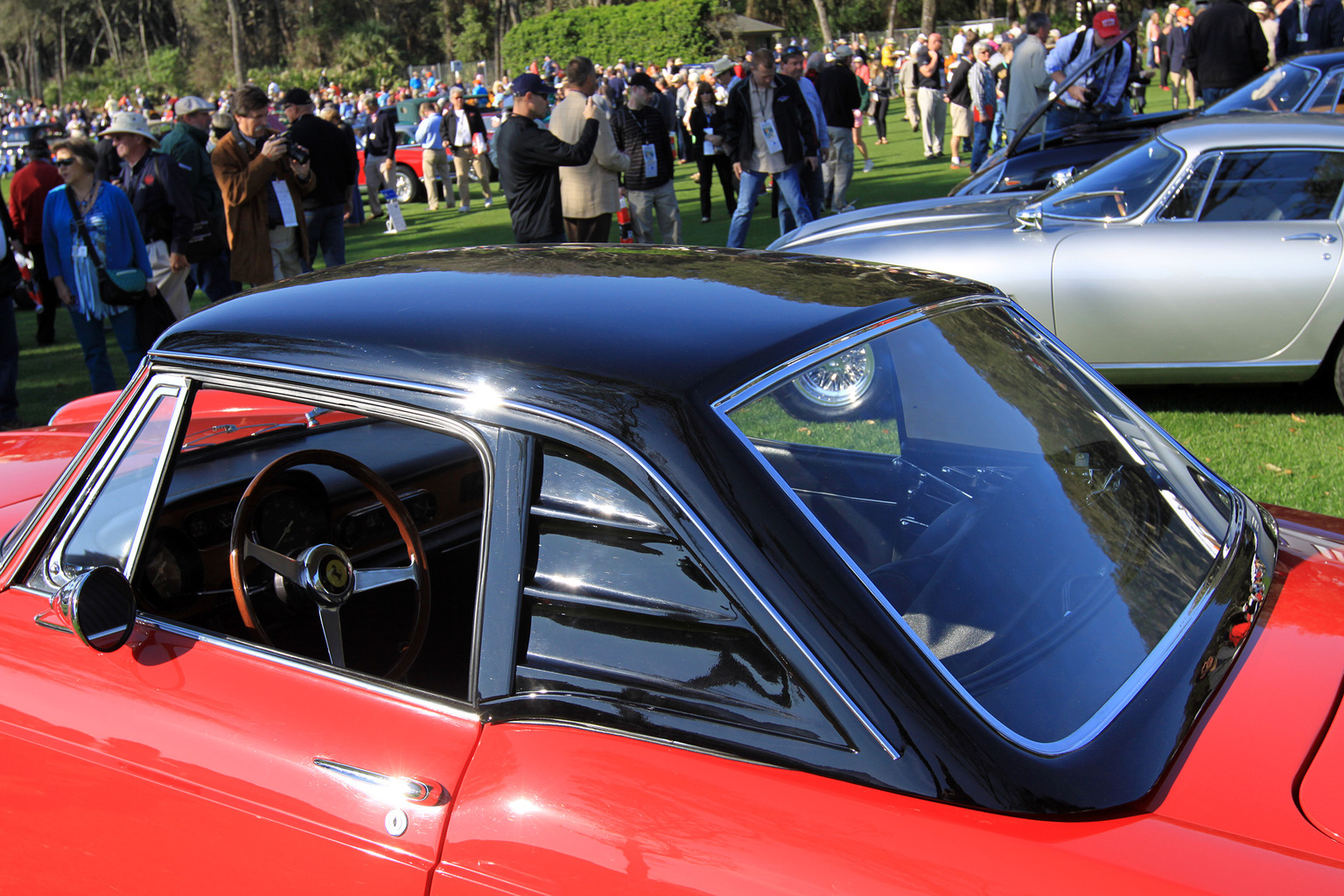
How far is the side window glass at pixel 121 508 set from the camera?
80.9 inches

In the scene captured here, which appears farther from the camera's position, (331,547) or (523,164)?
Result: (523,164)

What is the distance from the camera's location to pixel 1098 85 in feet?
34.9

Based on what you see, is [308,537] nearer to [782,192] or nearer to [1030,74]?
[782,192]

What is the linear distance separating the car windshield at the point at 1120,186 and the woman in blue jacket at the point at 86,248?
5.76 m

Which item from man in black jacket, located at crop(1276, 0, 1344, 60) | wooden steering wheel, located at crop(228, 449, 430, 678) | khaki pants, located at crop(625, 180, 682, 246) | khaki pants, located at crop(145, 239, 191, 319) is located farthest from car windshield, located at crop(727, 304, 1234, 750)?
man in black jacket, located at crop(1276, 0, 1344, 60)

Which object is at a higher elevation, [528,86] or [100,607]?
[528,86]

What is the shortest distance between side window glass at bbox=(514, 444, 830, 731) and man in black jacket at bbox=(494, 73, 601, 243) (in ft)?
20.8

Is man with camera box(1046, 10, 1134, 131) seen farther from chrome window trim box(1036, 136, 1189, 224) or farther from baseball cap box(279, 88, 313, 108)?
baseball cap box(279, 88, 313, 108)

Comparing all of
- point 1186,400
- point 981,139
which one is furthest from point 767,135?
point 981,139

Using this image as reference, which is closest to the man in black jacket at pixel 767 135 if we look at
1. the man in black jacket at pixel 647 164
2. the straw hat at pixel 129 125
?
the man in black jacket at pixel 647 164

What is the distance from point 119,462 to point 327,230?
8.13 meters

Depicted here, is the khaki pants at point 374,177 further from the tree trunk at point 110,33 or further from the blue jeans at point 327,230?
the tree trunk at point 110,33

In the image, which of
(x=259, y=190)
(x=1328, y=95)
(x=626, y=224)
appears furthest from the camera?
(x=626, y=224)

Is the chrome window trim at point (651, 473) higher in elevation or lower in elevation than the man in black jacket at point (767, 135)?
lower
